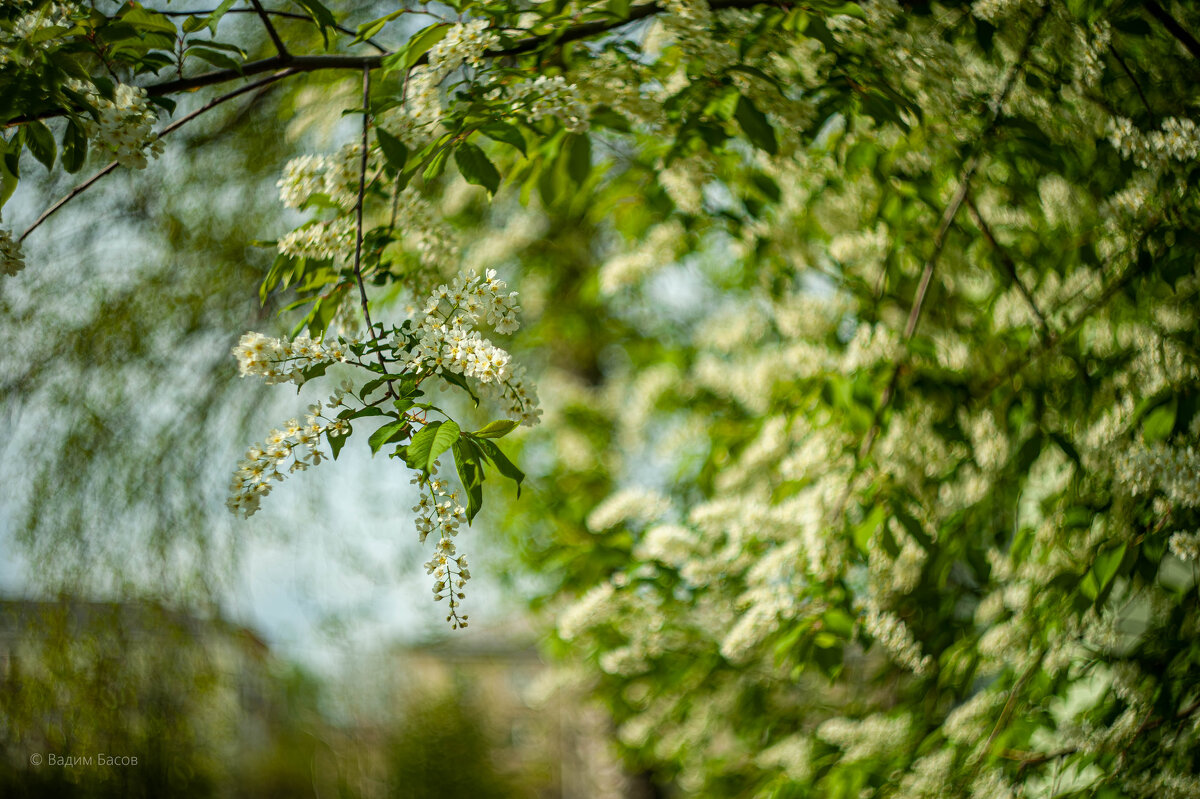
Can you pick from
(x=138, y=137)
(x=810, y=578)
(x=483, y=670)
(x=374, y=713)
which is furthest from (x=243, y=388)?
(x=483, y=670)

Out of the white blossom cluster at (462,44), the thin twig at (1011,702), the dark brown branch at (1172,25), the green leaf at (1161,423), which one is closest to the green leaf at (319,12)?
the white blossom cluster at (462,44)

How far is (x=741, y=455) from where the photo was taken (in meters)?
2.75

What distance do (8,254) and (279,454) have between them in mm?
599

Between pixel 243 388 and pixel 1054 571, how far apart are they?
2.51m

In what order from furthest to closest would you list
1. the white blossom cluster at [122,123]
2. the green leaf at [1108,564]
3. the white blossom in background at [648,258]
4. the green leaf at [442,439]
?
1. the white blossom in background at [648,258]
2. the green leaf at [1108,564]
3. the white blossom cluster at [122,123]
4. the green leaf at [442,439]

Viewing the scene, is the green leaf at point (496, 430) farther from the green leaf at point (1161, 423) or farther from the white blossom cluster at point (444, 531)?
the green leaf at point (1161, 423)

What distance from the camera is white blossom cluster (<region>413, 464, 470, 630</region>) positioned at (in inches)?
42.5


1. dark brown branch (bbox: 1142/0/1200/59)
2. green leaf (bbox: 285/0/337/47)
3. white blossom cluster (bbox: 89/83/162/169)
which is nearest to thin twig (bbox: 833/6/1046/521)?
dark brown branch (bbox: 1142/0/1200/59)

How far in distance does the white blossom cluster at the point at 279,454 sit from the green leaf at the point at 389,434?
3.3 inches

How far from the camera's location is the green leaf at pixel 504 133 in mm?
1312

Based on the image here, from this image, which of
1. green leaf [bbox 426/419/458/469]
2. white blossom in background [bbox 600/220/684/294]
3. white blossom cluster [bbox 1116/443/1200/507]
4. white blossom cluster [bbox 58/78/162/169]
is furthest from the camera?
white blossom in background [bbox 600/220/684/294]

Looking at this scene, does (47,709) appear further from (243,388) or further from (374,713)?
(374,713)

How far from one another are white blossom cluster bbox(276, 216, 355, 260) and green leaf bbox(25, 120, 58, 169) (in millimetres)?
379

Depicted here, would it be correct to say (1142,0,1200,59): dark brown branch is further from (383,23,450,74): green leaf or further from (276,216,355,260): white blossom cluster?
(276,216,355,260): white blossom cluster
